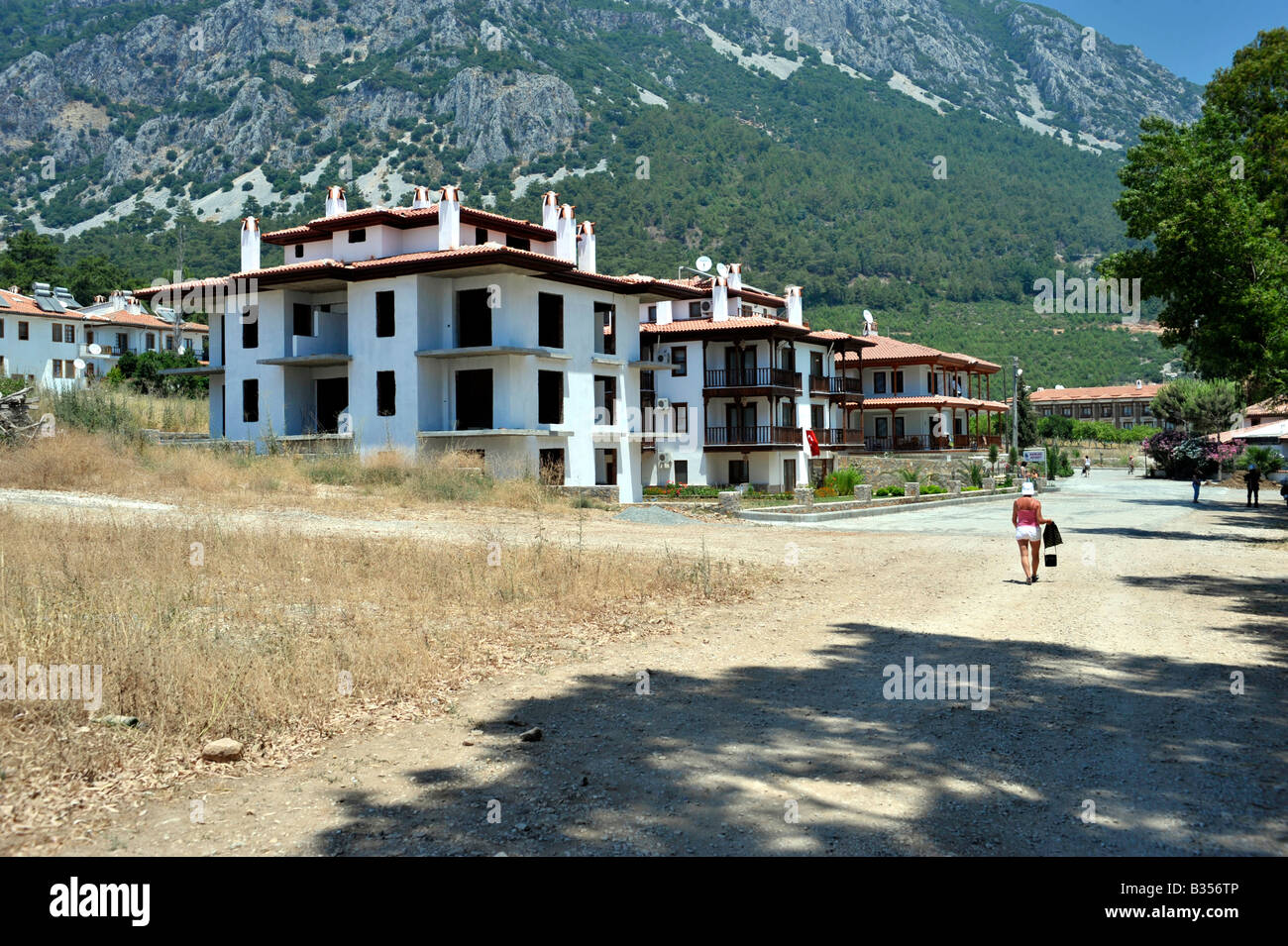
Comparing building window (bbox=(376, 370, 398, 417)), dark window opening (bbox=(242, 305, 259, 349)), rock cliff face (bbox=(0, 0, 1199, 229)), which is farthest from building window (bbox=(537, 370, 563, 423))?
rock cliff face (bbox=(0, 0, 1199, 229))

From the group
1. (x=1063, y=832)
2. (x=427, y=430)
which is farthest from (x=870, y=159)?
(x=1063, y=832)

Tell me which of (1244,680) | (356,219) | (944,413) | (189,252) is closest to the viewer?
(1244,680)

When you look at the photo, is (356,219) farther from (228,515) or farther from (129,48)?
(129,48)

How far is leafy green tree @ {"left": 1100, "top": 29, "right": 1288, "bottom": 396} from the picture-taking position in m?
24.6

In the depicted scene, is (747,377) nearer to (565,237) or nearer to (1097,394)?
(565,237)

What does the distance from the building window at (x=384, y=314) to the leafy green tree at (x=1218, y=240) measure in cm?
2532

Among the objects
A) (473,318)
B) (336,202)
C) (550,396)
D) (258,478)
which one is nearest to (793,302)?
(550,396)

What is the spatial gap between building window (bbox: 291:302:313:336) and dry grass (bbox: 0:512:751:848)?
28.0 metres

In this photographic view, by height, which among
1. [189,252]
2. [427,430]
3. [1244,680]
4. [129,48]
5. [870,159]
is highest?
[129,48]

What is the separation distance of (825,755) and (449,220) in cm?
3441

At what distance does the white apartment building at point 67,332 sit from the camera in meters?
65.8

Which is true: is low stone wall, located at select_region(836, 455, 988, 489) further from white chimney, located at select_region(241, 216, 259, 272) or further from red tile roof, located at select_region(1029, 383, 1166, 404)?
red tile roof, located at select_region(1029, 383, 1166, 404)
